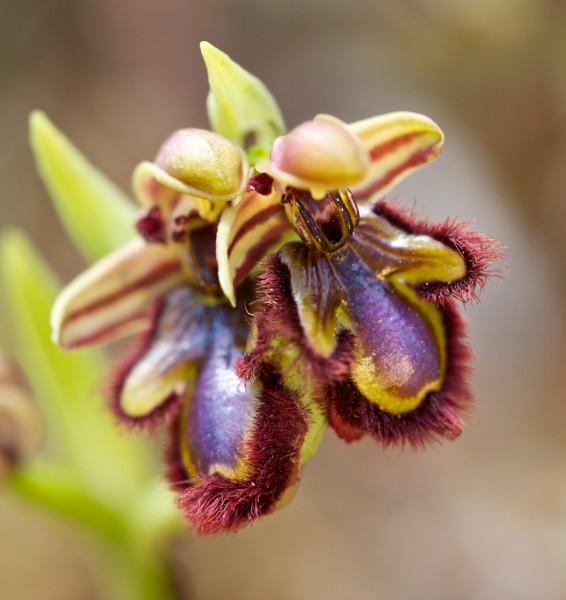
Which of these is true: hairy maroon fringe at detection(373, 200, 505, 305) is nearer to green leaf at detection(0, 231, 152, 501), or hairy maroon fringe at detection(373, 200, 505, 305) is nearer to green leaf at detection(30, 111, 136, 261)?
green leaf at detection(30, 111, 136, 261)

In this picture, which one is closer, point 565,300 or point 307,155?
point 307,155

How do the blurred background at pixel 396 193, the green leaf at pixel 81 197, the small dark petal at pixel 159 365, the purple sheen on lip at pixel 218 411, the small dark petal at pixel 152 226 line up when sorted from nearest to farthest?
the purple sheen on lip at pixel 218 411 → the small dark petal at pixel 159 365 → the small dark petal at pixel 152 226 → the green leaf at pixel 81 197 → the blurred background at pixel 396 193

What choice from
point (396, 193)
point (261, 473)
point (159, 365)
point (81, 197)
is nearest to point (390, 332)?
point (261, 473)

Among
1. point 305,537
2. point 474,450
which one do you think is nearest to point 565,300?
point 474,450

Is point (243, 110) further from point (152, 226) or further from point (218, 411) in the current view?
point (218, 411)

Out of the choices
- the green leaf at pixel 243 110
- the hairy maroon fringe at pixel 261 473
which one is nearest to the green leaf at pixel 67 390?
the green leaf at pixel 243 110

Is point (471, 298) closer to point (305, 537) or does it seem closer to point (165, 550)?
point (165, 550)

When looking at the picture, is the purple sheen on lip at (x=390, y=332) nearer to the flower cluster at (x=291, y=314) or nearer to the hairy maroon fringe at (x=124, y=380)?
the flower cluster at (x=291, y=314)
